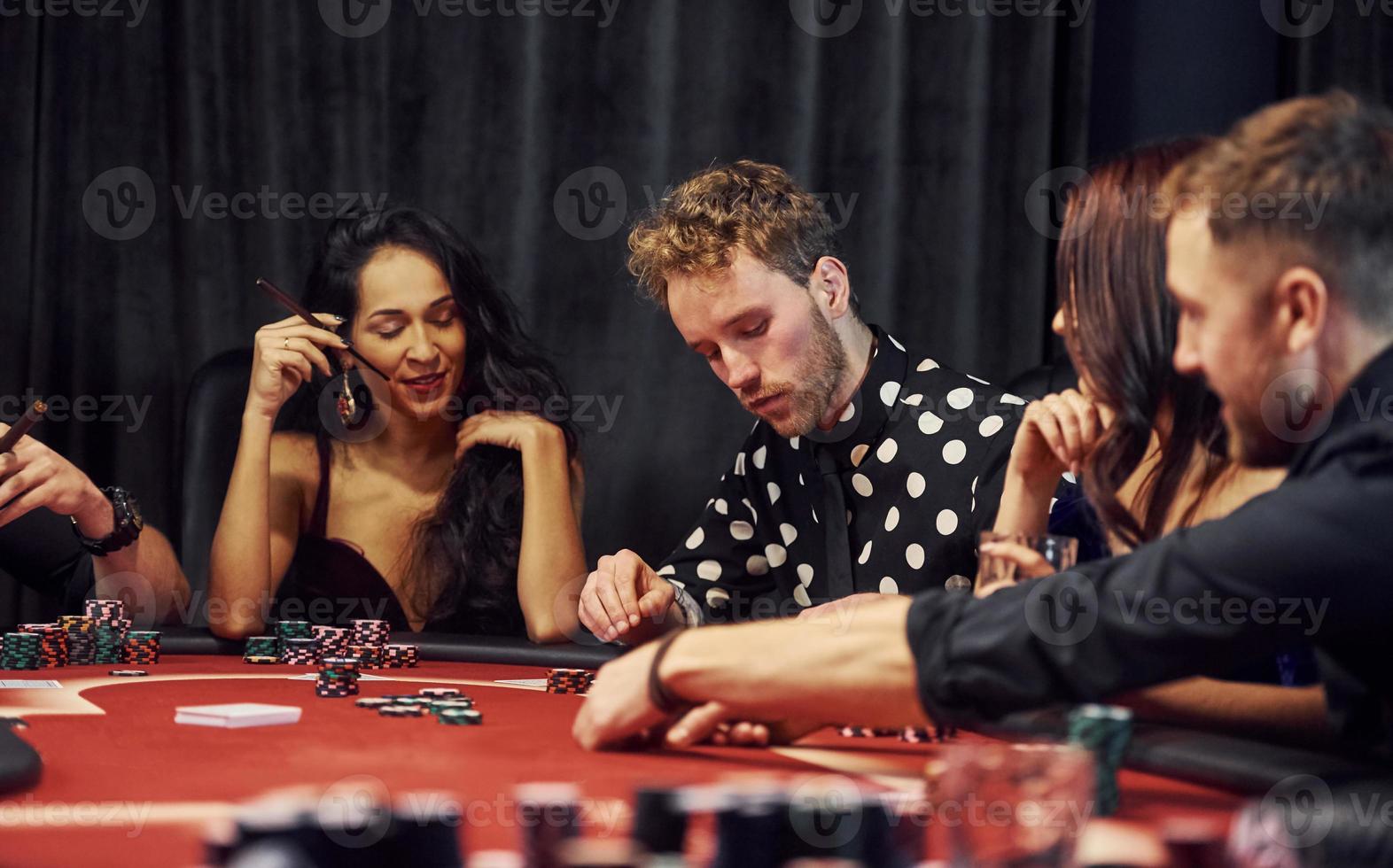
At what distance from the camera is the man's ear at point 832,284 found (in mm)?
2820

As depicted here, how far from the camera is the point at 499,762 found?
1.47 meters

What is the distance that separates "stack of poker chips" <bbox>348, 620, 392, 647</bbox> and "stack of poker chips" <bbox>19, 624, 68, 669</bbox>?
438 mm

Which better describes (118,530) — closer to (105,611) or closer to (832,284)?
(105,611)

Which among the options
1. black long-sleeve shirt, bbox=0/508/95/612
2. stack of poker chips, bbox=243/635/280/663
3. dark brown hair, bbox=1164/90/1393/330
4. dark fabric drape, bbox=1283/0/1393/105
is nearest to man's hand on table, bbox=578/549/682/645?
stack of poker chips, bbox=243/635/280/663

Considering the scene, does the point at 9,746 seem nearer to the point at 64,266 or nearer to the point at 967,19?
the point at 64,266

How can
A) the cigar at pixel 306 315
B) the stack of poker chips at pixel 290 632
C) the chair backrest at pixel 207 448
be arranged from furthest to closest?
the chair backrest at pixel 207 448
the cigar at pixel 306 315
the stack of poker chips at pixel 290 632

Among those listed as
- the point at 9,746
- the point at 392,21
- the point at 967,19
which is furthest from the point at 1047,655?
the point at 392,21

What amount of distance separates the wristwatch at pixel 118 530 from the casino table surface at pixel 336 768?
2.68 feet

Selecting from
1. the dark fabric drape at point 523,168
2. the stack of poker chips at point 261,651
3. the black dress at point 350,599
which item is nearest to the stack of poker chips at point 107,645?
the stack of poker chips at point 261,651

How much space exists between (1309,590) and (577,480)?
2.28 m

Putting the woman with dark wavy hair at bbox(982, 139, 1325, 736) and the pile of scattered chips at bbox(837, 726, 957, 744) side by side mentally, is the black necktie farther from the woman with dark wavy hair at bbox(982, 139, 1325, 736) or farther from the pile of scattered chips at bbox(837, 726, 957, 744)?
the pile of scattered chips at bbox(837, 726, 957, 744)

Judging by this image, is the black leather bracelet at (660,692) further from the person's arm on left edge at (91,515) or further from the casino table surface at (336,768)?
the person's arm on left edge at (91,515)

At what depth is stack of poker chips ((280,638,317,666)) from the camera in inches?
95.0

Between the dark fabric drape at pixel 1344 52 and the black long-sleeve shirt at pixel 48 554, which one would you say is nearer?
the black long-sleeve shirt at pixel 48 554
